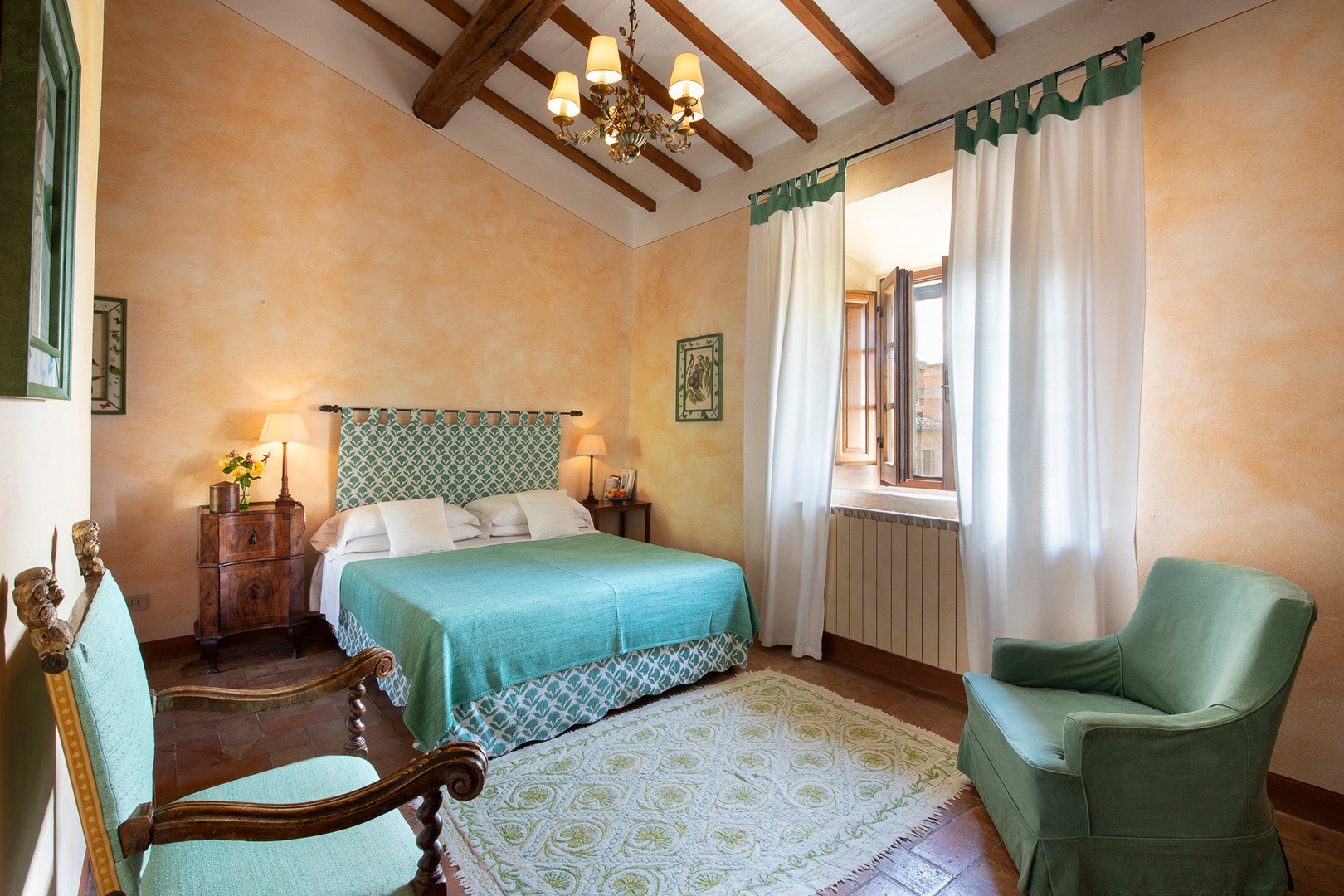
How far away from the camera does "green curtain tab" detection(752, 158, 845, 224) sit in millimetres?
3695

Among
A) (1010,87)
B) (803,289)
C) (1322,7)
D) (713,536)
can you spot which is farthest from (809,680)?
(1322,7)

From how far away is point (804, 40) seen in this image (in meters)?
A: 3.46

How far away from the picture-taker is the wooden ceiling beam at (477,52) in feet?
10.8

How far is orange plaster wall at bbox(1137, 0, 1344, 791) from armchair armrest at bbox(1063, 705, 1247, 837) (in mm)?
888

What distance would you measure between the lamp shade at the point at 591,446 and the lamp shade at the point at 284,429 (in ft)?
6.18

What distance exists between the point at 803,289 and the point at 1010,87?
4.47 feet

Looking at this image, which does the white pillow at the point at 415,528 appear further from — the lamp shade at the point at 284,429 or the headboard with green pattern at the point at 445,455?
the lamp shade at the point at 284,429

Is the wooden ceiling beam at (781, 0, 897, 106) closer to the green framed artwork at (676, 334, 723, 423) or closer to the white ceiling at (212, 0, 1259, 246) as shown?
the white ceiling at (212, 0, 1259, 246)

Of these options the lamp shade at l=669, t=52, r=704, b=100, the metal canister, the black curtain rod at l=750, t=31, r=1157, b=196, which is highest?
the black curtain rod at l=750, t=31, r=1157, b=196

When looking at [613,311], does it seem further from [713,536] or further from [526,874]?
[526,874]

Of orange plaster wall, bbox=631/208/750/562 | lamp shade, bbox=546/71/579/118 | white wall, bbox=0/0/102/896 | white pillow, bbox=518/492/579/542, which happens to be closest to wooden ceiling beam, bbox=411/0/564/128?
lamp shade, bbox=546/71/579/118

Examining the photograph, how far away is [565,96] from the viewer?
2.73 meters

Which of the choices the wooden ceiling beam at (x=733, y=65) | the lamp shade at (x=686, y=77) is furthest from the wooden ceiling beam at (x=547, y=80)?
the lamp shade at (x=686, y=77)

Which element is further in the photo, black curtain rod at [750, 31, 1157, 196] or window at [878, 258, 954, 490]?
window at [878, 258, 954, 490]
